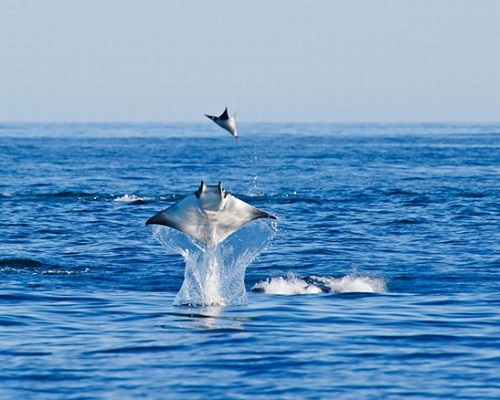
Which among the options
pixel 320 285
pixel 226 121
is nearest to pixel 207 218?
pixel 320 285

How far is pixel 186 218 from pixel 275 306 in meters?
3.86

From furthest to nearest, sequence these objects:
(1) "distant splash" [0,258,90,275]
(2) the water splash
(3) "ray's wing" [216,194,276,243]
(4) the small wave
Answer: (4) the small wave, (1) "distant splash" [0,258,90,275], (2) the water splash, (3) "ray's wing" [216,194,276,243]

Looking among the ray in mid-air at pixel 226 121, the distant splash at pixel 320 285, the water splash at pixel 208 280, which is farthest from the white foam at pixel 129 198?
the water splash at pixel 208 280

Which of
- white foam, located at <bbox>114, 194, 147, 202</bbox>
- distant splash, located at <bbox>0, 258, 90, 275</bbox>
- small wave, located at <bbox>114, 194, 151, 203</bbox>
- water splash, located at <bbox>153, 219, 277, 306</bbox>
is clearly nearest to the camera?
water splash, located at <bbox>153, 219, 277, 306</bbox>

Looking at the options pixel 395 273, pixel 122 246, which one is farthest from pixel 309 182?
pixel 395 273

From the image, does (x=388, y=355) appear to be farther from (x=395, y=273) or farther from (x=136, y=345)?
(x=395, y=273)

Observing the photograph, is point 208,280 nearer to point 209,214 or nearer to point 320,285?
point 320,285

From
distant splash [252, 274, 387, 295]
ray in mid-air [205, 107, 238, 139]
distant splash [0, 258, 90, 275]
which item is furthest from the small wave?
distant splash [252, 274, 387, 295]

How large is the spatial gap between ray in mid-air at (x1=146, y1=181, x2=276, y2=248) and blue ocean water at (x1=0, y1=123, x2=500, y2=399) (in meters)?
1.72

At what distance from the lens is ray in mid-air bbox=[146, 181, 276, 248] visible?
19.1m

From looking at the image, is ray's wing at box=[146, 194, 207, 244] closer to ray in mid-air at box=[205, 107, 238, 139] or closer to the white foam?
ray in mid-air at box=[205, 107, 238, 139]

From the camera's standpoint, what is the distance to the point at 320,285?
995 inches

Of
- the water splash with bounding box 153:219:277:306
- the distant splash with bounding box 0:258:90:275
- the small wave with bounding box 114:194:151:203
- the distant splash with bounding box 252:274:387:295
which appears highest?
the water splash with bounding box 153:219:277:306

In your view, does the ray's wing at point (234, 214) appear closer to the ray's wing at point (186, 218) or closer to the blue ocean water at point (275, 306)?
the ray's wing at point (186, 218)
